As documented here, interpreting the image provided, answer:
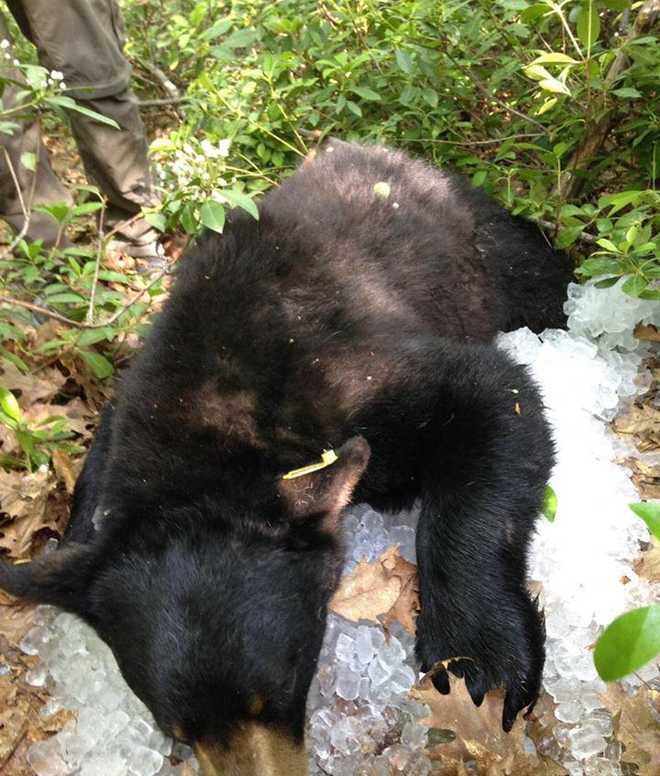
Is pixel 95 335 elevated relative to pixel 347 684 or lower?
elevated

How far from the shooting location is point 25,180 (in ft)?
15.1

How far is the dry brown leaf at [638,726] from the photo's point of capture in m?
2.24

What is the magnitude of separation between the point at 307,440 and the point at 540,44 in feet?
9.78

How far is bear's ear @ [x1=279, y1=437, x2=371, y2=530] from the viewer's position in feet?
7.74

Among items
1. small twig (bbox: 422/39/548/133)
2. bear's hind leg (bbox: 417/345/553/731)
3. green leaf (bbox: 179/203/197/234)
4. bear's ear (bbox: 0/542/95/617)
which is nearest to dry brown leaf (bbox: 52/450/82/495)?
bear's ear (bbox: 0/542/95/617)

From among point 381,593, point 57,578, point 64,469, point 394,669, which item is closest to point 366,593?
Answer: point 381,593

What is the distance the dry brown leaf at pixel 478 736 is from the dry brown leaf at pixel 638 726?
0.81ft

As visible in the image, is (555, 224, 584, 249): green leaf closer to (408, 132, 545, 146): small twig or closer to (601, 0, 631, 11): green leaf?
(408, 132, 545, 146): small twig

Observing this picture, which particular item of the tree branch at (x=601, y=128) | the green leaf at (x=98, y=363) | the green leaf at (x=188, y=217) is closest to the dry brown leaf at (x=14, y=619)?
the green leaf at (x=98, y=363)

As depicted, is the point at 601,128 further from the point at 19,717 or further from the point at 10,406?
the point at 19,717

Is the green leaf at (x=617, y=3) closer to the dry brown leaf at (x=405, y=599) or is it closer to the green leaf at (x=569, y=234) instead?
the green leaf at (x=569, y=234)

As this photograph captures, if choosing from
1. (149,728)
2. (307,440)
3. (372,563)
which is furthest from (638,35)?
(149,728)

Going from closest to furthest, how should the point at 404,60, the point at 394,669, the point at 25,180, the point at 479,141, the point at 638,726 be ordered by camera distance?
the point at 638,726
the point at 394,669
the point at 404,60
the point at 479,141
the point at 25,180

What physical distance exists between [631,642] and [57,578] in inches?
74.8
